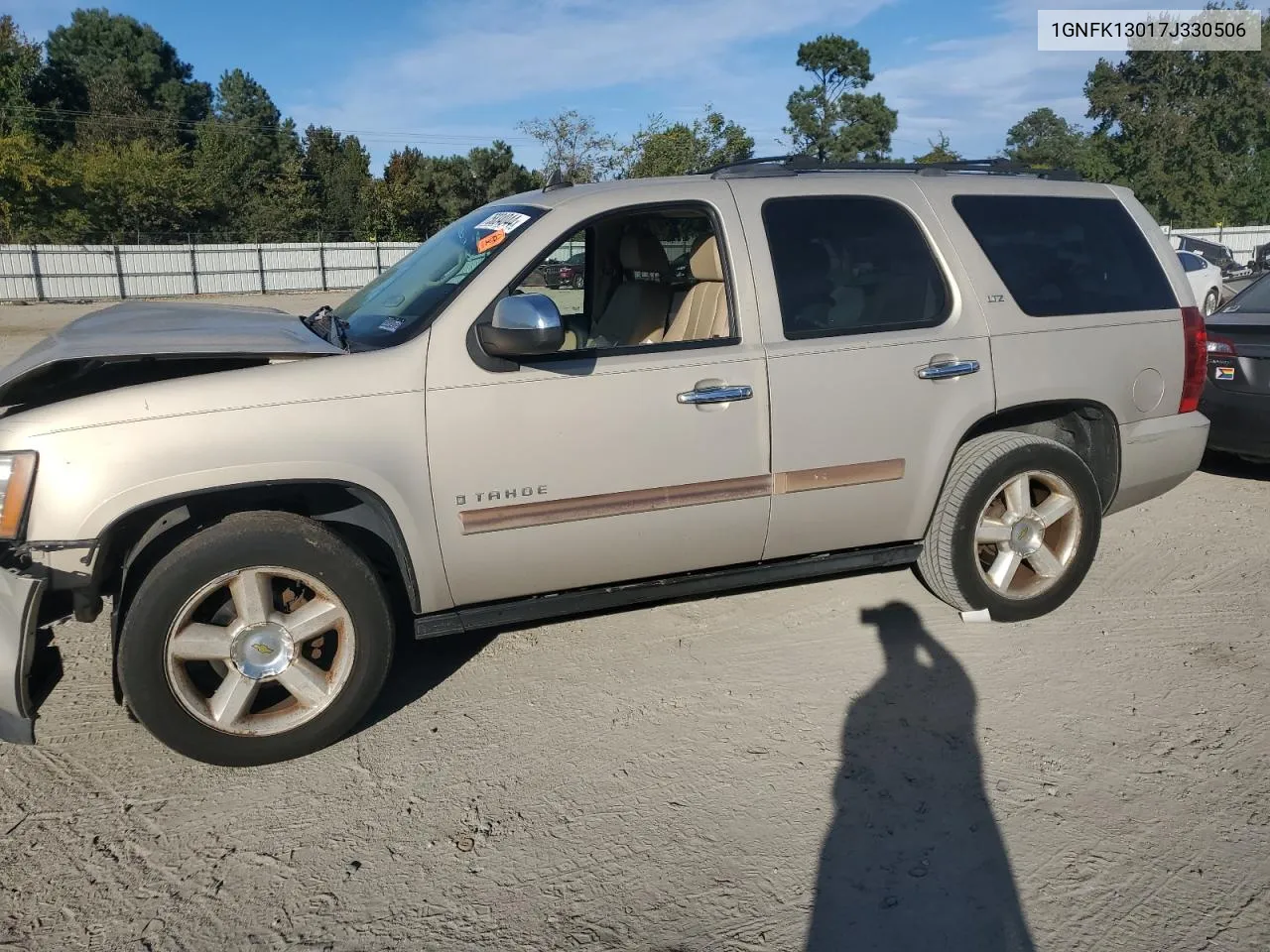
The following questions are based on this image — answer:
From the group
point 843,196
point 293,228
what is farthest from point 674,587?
point 293,228

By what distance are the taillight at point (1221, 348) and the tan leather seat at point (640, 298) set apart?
14.7 feet

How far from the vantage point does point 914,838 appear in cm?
303

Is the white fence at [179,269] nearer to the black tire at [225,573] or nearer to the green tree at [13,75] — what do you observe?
the green tree at [13,75]

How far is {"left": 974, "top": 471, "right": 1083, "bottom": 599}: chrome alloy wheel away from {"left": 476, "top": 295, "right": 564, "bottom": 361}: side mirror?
2243 millimetres

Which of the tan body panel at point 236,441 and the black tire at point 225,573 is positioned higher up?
the tan body panel at point 236,441

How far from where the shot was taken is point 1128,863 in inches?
114

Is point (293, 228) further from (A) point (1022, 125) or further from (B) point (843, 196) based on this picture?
(A) point (1022, 125)

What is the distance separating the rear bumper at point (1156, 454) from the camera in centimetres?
468

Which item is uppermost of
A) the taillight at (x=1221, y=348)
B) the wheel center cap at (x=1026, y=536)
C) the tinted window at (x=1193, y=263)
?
the tinted window at (x=1193, y=263)

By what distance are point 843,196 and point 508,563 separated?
214 centimetres

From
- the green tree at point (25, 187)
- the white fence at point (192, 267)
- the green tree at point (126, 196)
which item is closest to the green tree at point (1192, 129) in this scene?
the white fence at point (192, 267)

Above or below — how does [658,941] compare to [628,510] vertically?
below

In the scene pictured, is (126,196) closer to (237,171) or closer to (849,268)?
(237,171)

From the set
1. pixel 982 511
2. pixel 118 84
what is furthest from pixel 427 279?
pixel 118 84
